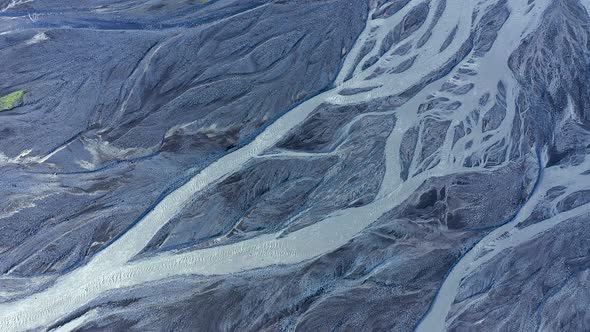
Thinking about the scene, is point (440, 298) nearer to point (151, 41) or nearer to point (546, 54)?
point (546, 54)

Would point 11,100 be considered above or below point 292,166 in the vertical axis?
above

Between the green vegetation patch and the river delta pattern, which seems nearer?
the river delta pattern

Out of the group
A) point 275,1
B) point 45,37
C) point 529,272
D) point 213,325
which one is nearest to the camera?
point 213,325

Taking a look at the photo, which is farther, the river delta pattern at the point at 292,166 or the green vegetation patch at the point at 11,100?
the green vegetation patch at the point at 11,100

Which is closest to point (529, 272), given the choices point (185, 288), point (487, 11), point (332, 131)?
point (332, 131)
